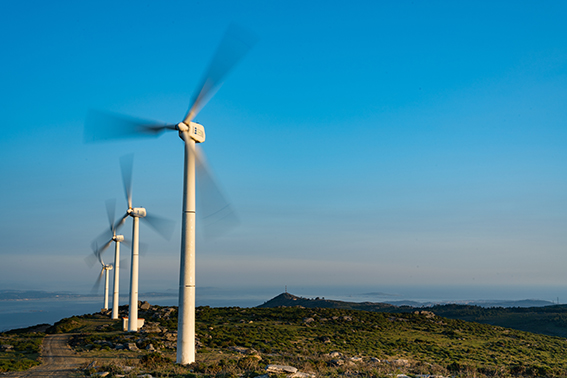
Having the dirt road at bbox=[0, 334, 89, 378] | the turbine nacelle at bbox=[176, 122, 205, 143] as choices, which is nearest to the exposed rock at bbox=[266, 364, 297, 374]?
the dirt road at bbox=[0, 334, 89, 378]

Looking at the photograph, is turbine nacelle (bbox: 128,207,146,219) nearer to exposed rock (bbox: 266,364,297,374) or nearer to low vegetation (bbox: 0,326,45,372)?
low vegetation (bbox: 0,326,45,372)

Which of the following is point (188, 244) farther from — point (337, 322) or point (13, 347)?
point (337, 322)

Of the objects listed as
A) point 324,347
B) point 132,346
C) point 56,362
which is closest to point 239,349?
point 132,346

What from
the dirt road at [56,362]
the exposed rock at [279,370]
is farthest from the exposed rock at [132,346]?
the exposed rock at [279,370]

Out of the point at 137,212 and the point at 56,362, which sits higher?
Result: the point at 137,212

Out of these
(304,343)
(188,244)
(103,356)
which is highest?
(188,244)

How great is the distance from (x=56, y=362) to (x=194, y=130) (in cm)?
1696

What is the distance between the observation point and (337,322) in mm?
65438

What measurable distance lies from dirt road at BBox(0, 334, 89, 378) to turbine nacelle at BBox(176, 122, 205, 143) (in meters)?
13.6

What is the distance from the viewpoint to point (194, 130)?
76.8 ft

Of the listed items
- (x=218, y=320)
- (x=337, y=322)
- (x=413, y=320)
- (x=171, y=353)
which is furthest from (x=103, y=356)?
(x=413, y=320)

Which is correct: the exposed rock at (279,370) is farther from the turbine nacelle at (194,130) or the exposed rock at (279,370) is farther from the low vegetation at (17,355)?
the low vegetation at (17,355)

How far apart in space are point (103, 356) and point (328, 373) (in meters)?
15.0

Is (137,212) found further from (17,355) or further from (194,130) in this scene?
(194,130)
